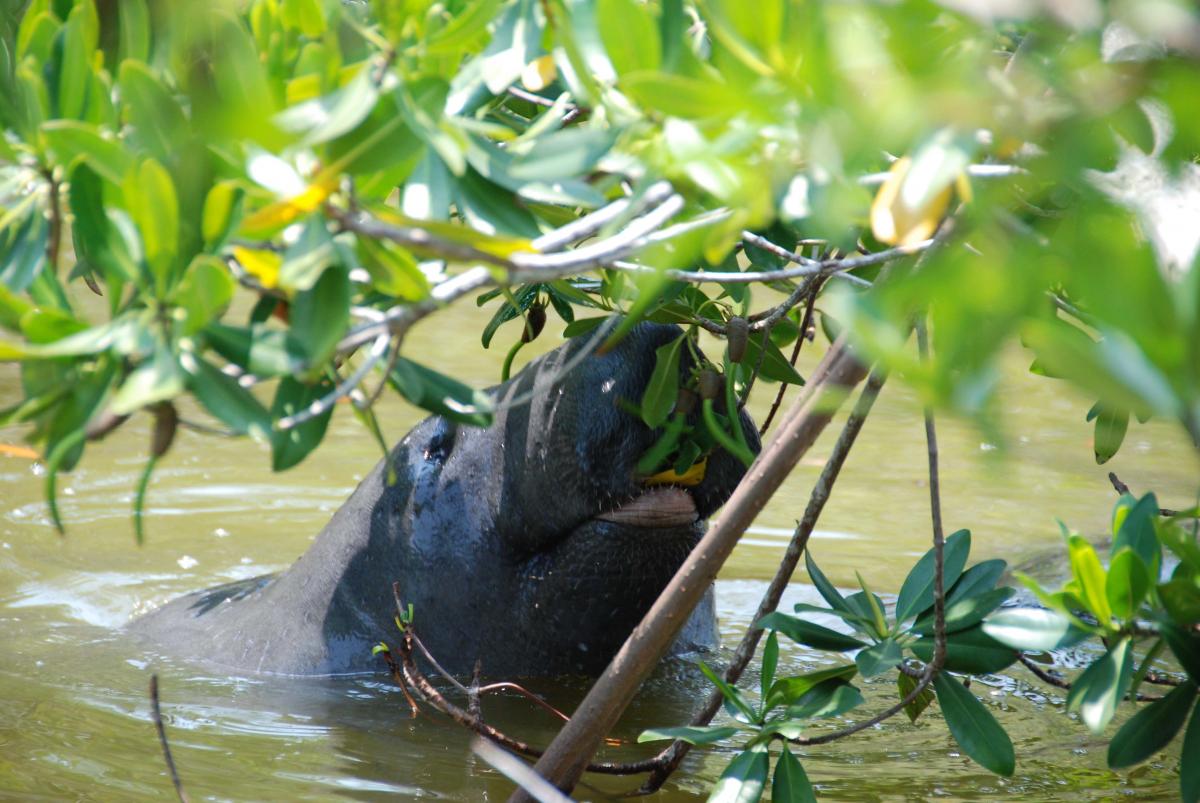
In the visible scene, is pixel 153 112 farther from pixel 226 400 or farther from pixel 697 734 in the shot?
pixel 697 734

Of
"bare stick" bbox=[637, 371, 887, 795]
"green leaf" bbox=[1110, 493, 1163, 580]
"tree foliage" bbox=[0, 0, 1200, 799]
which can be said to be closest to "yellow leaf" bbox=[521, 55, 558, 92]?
"tree foliage" bbox=[0, 0, 1200, 799]

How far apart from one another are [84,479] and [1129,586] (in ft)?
16.4

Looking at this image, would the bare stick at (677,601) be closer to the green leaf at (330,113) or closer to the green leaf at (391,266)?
the green leaf at (391,266)

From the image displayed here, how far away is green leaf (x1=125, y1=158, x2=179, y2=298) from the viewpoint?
125 centimetres

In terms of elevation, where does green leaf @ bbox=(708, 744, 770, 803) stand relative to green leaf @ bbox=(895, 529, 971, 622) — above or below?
below

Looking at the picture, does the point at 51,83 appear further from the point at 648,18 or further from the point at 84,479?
the point at 84,479

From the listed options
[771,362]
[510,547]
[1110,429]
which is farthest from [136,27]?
[1110,429]

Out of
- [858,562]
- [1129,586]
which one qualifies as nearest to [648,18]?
[1129,586]

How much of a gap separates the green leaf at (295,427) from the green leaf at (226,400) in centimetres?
6

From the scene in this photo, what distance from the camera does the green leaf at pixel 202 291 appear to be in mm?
1210

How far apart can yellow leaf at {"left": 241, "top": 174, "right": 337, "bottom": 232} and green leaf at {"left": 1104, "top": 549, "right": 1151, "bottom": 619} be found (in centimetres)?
103

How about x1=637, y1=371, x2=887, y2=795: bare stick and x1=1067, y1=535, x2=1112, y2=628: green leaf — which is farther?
x1=637, y1=371, x2=887, y2=795: bare stick

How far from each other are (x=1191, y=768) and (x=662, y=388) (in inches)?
42.3

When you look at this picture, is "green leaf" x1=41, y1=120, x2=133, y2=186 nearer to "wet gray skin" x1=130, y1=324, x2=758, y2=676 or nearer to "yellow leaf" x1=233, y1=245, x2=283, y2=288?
"yellow leaf" x1=233, y1=245, x2=283, y2=288
